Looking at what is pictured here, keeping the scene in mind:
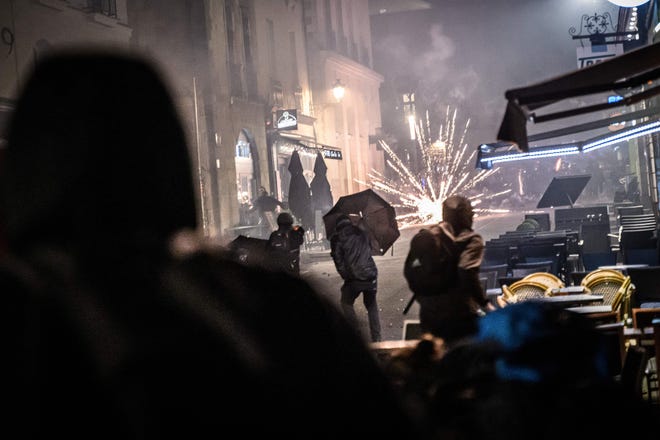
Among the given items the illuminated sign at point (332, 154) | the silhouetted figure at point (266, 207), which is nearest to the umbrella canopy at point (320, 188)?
the silhouetted figure at point (266, 207)

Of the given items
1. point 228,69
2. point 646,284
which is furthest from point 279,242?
point 228,69

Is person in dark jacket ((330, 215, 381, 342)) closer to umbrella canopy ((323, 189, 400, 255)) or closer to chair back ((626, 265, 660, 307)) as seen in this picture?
umbrella canopy ((323, 189, 400, 255))

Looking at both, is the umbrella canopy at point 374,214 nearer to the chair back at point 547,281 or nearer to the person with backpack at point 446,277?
the chair back at point 547,281

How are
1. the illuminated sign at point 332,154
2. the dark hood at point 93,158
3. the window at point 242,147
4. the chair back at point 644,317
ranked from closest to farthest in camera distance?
the dark hood at point 93,158, the chair back at point 644,317, the window at point 242,147, the illuminated sign at point 332,154

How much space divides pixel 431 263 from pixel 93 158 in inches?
237

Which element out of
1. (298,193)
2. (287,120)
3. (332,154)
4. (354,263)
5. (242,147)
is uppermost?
(287,120)

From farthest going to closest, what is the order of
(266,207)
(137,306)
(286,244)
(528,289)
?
1. (266,207)
2. (286,244)
3. (528,289)
4. (137,306)

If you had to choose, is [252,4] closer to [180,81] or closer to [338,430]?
[180,81]

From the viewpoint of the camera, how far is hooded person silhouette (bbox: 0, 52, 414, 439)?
126 centimetres

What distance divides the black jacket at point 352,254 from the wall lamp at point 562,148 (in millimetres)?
2845

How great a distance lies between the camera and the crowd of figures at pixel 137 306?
126 cm

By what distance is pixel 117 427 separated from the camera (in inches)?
49.0

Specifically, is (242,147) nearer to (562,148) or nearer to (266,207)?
(266,207)

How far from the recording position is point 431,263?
24.0ft
